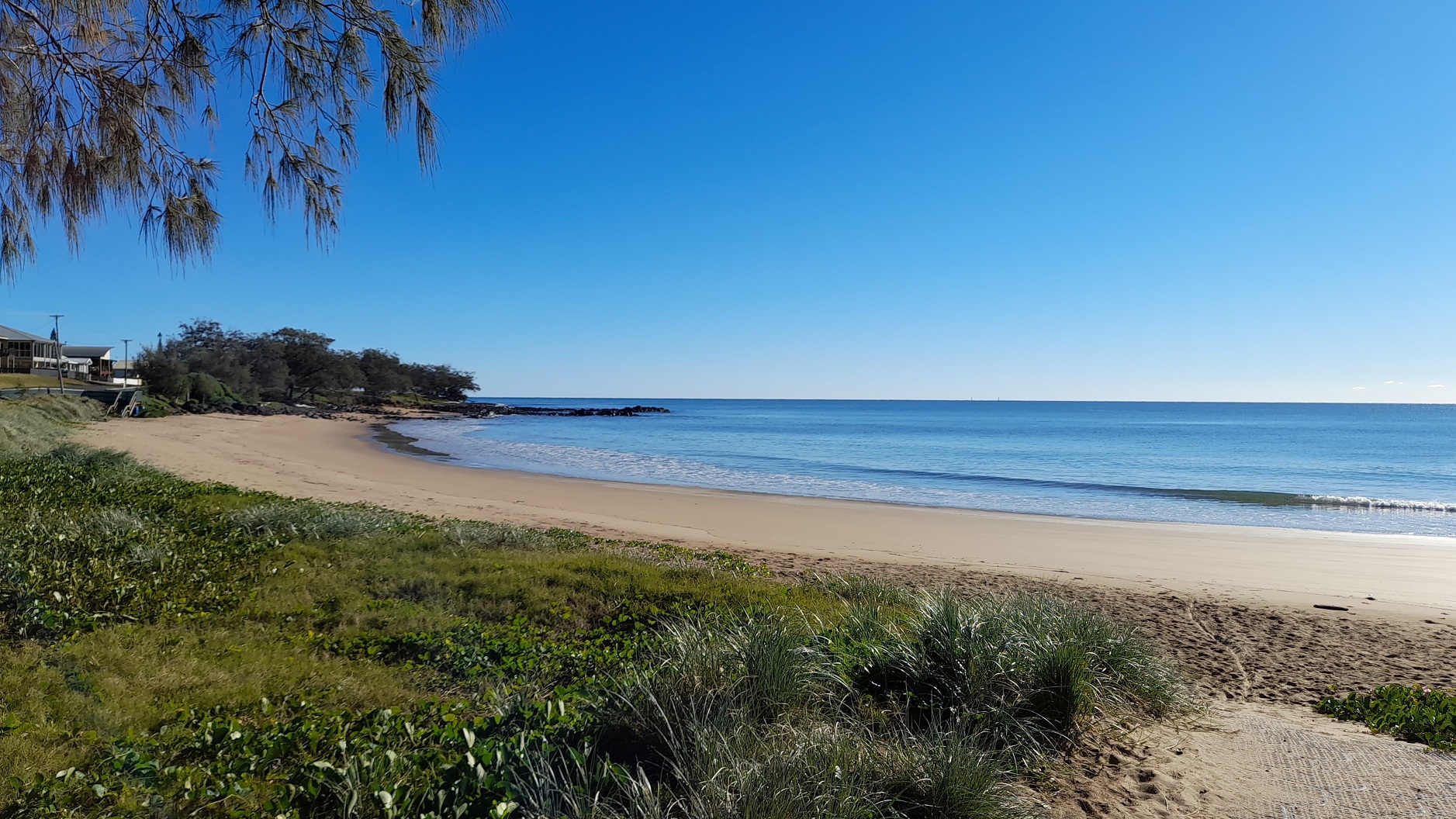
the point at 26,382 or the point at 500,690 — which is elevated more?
the point at 26,382

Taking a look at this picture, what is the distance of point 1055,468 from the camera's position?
3388cm

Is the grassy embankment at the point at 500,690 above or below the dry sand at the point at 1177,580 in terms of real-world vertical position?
above

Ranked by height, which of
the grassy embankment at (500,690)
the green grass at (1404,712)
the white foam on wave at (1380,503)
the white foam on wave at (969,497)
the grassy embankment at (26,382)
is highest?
the grassy embankment at (26,382)

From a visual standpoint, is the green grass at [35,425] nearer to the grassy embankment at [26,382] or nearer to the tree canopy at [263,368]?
the grassy embankment at [26,382]

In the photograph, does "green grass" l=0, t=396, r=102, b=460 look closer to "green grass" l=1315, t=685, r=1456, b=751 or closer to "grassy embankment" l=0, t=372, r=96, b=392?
"grassy embankment" l=0, t=372, r=96, b=392

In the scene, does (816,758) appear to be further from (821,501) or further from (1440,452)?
(1440,452)

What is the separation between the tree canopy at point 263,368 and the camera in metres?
60.0

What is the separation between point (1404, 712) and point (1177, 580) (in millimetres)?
7203

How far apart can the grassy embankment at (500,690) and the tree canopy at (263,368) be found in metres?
62.4

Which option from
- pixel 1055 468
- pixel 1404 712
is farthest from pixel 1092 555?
pixel 1055 468

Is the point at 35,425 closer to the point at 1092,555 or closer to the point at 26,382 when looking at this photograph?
the point at 1092,555

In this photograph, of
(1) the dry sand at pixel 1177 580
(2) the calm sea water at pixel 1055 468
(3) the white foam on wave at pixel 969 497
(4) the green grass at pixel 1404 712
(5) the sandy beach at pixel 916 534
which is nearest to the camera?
(1) the dry sand at pixel 1177 580

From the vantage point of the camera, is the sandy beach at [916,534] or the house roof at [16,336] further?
the house roof at [16,336]

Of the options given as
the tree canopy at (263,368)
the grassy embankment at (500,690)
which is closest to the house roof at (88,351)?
the tree canopy at (263,368)
